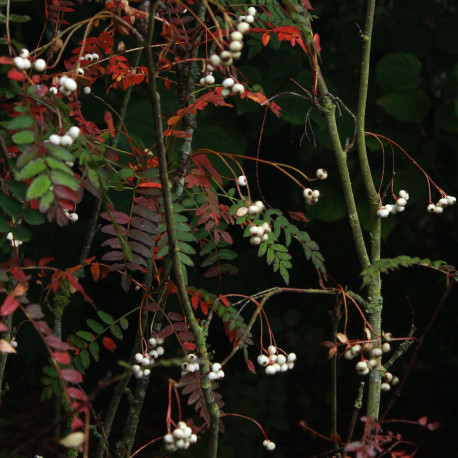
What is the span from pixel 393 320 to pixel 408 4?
48.0 inches

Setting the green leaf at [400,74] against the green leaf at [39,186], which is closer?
the green leaf at [39,186]

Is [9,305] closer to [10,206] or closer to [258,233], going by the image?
[10,206]

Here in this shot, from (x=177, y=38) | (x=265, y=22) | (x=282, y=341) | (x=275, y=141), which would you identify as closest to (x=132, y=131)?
(x=275, y=141)

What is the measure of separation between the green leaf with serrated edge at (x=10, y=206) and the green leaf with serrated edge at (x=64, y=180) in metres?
0.17

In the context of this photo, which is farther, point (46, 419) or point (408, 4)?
point (46, 419)

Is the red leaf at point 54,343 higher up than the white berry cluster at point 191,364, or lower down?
higher up

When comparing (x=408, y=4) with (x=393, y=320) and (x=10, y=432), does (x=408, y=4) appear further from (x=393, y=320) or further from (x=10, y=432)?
(x=10, y=432)

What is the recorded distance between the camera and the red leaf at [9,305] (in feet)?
2.49

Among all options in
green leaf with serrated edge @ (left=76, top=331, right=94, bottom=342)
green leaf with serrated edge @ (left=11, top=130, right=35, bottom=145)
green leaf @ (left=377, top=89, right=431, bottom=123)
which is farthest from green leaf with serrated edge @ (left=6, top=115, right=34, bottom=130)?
green leaf @ (left=377, top=89, right=431, bottom=123)

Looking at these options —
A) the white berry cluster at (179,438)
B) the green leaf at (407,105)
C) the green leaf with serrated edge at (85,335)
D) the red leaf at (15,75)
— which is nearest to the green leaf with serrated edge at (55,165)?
the red leaf at (15,75)

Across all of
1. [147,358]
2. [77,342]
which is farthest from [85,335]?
[147,358]

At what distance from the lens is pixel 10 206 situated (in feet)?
2.86

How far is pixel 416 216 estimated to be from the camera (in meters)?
2.72

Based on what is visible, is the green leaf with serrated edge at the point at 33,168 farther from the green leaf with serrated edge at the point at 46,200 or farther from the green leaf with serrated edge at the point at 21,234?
the green leaf with serrated edge at the point at 21,234
